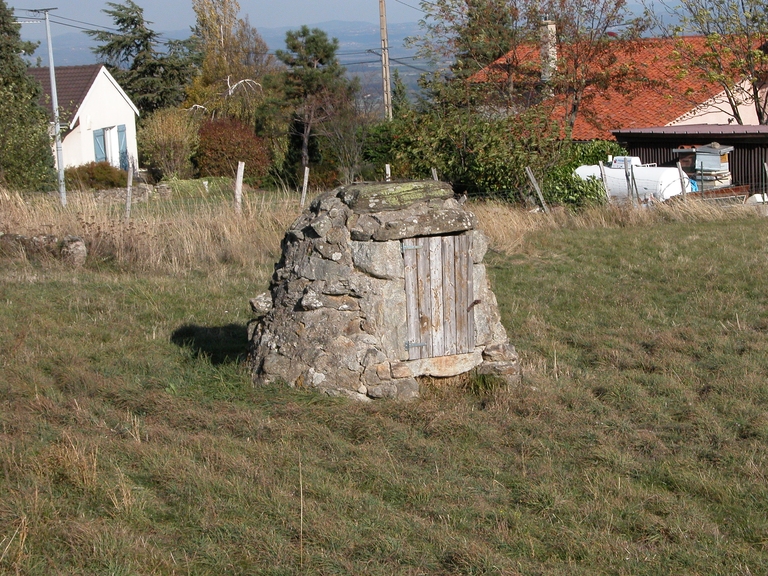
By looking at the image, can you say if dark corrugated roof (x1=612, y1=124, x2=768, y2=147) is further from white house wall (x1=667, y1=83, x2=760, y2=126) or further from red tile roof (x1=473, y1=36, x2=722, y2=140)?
white house wall (x1=667, y1=83, x2=760, y2=126)

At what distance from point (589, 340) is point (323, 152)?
2497cm

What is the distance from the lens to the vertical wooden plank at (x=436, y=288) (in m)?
6.76

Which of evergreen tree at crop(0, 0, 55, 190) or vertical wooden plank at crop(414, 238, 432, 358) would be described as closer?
vertical wooden plank at crop(414, 238, 432, 358)

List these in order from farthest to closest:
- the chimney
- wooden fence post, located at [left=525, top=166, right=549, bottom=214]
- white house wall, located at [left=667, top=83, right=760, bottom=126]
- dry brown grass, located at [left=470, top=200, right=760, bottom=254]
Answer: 1. white house wall, located at [left=667, top=83, right=760, bottom=126]
2. the chimney
3. wooden fence post, located at [left=525, top=166, right=549, bottom=214]
4. dry brown grass, located at [left=470, top=200, right=760, bottom=254]

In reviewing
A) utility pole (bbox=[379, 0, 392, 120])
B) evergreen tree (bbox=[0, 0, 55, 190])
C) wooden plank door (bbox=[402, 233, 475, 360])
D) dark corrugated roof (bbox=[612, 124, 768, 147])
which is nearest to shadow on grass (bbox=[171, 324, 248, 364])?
wooden plank door (bbox=[402, 233, 475, 360])

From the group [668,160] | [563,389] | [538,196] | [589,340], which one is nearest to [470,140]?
[538,196]

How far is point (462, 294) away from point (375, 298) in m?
0.74

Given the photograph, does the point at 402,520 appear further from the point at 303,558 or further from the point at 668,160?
the point at 668,160

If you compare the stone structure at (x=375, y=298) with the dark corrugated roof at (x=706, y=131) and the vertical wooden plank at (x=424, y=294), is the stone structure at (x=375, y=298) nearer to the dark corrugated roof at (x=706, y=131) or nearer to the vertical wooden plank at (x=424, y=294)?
the vertical wooden plank at (x=424, y=294)

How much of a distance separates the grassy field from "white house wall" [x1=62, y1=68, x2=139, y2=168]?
25151mm

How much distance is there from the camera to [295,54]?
34656 millimetres

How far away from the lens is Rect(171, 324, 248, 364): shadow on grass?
7582 millimetres

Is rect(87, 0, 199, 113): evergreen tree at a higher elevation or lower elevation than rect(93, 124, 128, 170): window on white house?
Result: higher

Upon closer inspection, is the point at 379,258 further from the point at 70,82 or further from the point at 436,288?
the point at 70,82
